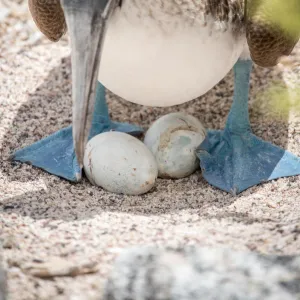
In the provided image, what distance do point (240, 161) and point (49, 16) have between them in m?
1.16

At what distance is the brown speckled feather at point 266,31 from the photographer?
2955 mm

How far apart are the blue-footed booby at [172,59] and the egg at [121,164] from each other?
6.6 inches

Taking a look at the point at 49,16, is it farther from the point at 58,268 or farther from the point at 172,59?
the point at 58,268

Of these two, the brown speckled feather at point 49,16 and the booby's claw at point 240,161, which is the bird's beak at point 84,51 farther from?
the booby's claw at point 240,161

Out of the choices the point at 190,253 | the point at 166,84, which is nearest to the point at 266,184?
the point at 166,84

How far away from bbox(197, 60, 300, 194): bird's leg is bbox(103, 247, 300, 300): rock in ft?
3.39

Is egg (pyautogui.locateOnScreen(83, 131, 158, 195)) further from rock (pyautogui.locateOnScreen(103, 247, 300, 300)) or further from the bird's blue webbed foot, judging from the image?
rock (pyautogui.locateOnScreen(103, 247, 300, 300))

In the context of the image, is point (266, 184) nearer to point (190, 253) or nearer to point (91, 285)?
point (190, 253)

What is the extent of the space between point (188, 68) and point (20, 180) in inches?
37.0

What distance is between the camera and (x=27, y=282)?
215cm

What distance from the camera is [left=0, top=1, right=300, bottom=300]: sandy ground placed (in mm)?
2338

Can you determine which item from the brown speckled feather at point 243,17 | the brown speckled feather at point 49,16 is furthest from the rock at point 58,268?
the brown speckled feather at point 49,16

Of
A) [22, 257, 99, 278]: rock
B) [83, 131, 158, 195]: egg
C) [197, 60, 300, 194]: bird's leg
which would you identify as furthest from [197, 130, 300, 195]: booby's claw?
[22, 257, 99, 278]: rock

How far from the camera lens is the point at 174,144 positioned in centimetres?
326
